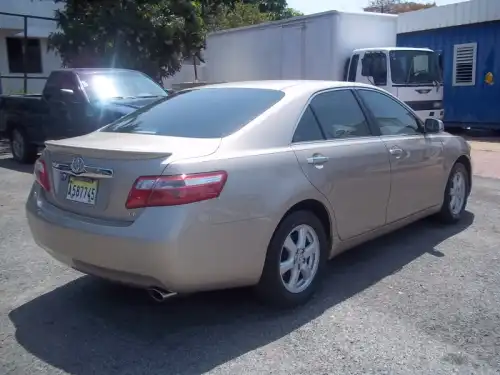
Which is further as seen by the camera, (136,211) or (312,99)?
(312,99)

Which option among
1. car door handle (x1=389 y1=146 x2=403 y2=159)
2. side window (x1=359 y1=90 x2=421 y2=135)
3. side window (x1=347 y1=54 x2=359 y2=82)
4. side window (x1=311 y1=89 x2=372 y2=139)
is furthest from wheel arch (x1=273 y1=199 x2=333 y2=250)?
side window (x1=347 y1=54 x2=359 y2=82)

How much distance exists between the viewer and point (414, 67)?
13.7 m

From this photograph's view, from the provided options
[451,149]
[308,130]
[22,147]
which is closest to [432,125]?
[451,149]

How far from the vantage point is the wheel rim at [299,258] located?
12.8 feet

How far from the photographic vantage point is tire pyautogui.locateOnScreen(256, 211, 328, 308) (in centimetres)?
378

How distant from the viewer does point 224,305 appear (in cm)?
407

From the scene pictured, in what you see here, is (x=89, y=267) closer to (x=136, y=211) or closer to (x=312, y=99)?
(x=136, y=211)

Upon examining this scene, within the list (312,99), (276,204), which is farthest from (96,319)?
(312,99)

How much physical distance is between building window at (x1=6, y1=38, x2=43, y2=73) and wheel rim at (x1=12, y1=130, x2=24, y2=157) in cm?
1223

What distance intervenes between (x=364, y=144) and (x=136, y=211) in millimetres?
2024

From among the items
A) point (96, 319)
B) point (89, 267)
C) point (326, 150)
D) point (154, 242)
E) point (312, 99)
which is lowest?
point (96, 319)

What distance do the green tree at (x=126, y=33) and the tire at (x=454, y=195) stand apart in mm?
11936

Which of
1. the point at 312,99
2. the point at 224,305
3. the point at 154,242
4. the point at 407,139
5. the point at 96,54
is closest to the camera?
the point at 154,242

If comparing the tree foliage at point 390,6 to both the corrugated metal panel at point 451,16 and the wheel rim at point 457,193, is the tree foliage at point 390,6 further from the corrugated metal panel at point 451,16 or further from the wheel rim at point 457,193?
the wheel rim at point 457,193
